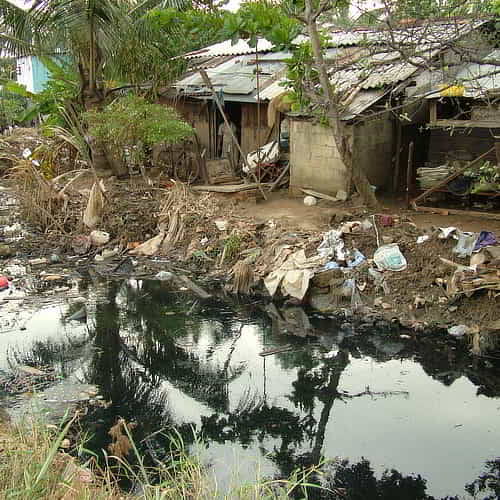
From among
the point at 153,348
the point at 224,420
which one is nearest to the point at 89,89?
the point at 153,348

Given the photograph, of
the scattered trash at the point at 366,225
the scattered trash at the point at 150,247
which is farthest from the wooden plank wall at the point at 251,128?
the scattered trash at the point at 366,225

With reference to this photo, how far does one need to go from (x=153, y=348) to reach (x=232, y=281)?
1.95 m

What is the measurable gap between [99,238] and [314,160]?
415 cm

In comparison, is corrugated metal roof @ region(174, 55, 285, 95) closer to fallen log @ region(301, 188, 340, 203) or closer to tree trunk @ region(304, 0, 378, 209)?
fallen log @ region(301, 188, 340, 203)

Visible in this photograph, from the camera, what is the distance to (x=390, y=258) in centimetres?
824

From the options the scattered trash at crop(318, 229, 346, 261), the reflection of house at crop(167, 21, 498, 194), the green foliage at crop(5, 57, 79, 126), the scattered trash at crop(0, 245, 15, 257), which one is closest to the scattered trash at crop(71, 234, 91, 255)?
the scattered trash at crop(0, 245, 15, 257)

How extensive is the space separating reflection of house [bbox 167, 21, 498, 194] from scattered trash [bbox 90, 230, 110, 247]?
3.59m

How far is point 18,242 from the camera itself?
10828 millimetres

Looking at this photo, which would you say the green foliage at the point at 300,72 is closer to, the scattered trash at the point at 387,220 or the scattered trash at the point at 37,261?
the scattered trash at the point at 387,220

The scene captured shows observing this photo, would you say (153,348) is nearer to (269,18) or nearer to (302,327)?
(302,327)

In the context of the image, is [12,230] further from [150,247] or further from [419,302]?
[419,302]

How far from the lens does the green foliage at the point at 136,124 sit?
34.5ft

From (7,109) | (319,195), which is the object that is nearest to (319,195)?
(319,195)

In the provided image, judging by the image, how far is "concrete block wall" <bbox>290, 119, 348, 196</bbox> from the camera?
1040 cm
